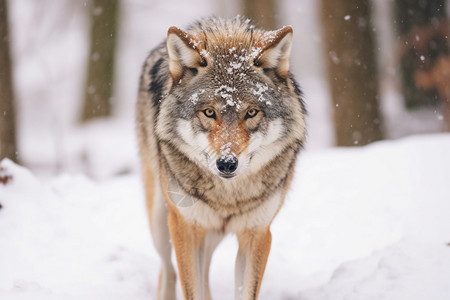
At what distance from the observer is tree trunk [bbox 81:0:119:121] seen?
11.8 meters

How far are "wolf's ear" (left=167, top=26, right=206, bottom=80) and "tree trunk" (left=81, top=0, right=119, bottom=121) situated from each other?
869 centimetres

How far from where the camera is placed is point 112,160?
10430 millimetres

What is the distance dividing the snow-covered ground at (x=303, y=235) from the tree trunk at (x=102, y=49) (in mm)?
5202

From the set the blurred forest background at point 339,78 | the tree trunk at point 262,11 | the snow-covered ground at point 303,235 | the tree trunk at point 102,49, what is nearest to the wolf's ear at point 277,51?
the snow-covered ground at point 303,235

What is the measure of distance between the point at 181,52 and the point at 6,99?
4.65 metres

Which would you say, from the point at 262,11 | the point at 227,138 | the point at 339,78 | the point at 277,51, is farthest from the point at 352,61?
the point at 227,138

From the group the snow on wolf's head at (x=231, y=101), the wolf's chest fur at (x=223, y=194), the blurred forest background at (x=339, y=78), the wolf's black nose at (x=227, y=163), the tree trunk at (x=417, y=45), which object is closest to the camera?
the wolf's black nose at (x=227, y=163)

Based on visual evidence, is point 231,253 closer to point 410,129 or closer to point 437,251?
point 437,251

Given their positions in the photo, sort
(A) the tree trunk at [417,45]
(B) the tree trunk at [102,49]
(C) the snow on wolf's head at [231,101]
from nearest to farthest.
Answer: (C) the snow on wolf's head at [231,101]
(A) the tree trunk at [417,45]
(B) the tree trunk at [102,49]

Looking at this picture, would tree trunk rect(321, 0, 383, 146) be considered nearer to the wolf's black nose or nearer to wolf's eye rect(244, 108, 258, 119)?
wolf's eye rect(244, 108, 258, 119)

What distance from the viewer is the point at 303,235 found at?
574cm

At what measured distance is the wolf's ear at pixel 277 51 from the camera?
11.3ft

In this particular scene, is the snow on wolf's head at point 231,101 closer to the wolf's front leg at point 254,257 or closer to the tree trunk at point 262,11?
the wolf's front leg at point 254,257

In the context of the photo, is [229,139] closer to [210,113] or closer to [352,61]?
[210,113]
